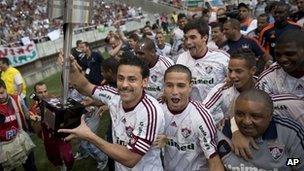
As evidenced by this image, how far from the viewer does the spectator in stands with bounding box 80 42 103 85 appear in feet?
34.7

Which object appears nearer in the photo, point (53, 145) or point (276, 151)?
point (276, 151)

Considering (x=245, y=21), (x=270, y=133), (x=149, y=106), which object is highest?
(x=245, y=21)

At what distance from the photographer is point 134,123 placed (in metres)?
3.94

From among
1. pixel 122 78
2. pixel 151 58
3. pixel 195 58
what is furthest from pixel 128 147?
pixel 151 58

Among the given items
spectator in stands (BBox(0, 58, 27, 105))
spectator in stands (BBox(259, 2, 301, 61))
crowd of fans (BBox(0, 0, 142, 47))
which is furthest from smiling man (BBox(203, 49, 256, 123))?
crowd of fans (BBox(0, 0, 142, 47))

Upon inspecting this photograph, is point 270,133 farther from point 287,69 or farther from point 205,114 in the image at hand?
point 287,69

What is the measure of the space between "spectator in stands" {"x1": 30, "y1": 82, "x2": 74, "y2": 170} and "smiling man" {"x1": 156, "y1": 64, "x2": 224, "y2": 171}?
40.1 inches

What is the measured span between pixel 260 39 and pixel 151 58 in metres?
2.76

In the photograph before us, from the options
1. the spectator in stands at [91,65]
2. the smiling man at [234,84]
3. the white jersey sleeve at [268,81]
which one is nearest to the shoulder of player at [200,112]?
the smiling man at [234,84]

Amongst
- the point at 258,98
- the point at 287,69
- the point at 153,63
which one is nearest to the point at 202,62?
the point at 153,63

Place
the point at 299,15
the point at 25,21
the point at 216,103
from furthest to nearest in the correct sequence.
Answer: the point at 25,21, the point at 299,15, the point at 216,103

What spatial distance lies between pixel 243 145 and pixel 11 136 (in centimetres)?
449

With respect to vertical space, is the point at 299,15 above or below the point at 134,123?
above

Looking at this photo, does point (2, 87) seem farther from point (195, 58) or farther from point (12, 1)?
point (12, 1)
